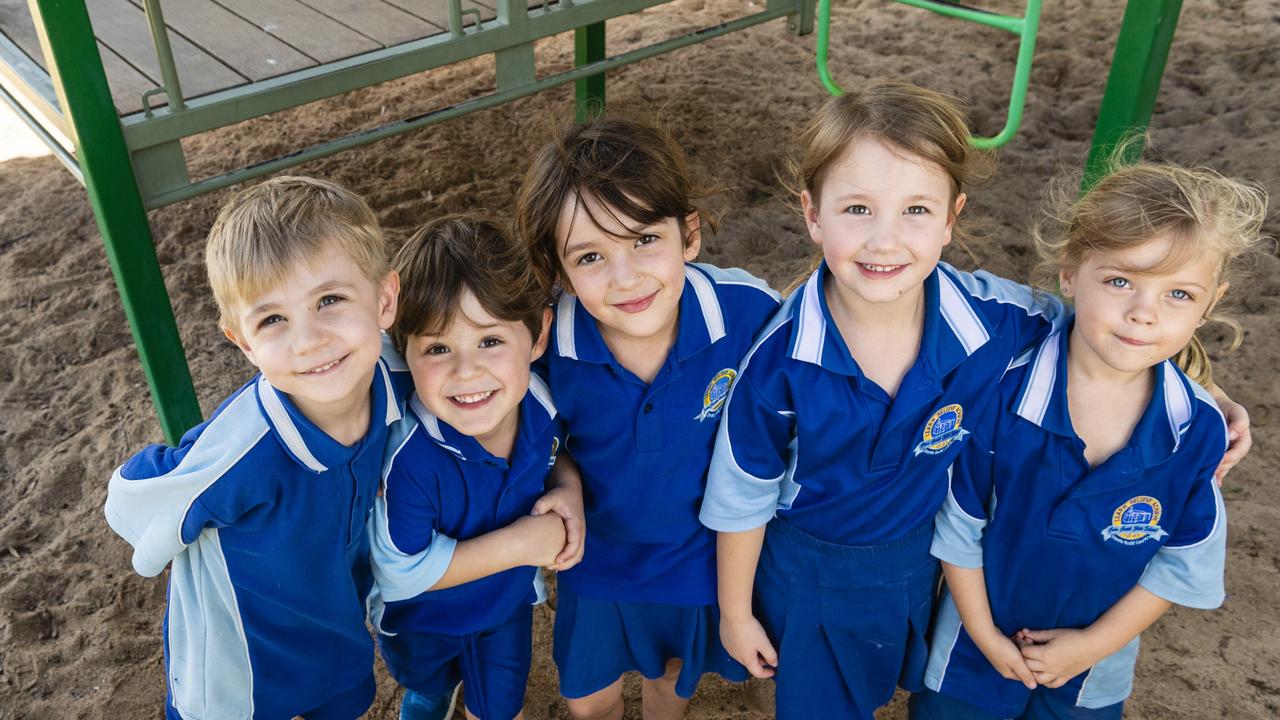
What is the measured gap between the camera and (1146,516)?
53.6 inches

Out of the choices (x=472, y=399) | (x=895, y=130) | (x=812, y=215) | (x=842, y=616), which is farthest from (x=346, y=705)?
(x=895, y=130)

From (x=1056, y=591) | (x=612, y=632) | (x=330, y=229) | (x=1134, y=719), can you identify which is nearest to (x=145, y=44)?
(x=330, y=229)

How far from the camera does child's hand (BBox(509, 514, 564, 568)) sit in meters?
1.46

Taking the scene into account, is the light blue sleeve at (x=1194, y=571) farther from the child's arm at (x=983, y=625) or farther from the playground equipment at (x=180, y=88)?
the playground equipment at (x=180, y=88)

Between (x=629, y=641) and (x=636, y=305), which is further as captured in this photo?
(x=629, y=641)

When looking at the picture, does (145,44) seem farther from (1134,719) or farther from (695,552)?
(1134,719)

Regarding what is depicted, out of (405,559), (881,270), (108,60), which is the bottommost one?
(405,559)

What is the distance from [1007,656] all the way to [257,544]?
105 cm

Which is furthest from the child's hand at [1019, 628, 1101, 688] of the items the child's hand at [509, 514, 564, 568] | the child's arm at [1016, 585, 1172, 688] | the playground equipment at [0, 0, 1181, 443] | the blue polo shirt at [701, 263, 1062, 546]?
the playground equipment at [0, 0, 1181, 443]

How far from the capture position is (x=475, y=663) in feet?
5.39

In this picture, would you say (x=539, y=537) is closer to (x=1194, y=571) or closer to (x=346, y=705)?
(x=346, y=705)

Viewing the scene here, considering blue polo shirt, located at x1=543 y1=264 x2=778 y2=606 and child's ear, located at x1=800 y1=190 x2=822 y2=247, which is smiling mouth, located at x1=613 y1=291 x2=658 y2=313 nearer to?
blue polo shirt, located at x1=543 y1=264 x2=778 y2=606

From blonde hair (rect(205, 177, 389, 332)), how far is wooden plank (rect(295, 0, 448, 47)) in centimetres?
116

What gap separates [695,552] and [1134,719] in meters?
0.85
